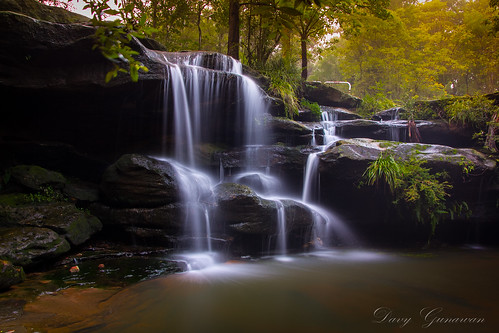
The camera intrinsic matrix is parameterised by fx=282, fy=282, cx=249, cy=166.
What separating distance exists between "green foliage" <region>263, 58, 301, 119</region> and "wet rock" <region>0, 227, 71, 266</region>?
23.1 feet

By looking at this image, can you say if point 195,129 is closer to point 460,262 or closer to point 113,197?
point 113,197

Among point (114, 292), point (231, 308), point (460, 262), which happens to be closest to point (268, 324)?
point (231, 308)

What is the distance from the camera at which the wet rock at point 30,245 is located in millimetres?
4070

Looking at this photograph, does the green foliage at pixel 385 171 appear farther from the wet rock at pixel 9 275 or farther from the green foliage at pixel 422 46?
the green foliage at pixel 422 46

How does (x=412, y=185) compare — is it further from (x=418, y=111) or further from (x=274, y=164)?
(x=418, y=111)

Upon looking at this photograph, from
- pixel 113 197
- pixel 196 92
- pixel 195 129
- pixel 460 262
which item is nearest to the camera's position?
pixel 460 262

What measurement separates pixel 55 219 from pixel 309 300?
457cm

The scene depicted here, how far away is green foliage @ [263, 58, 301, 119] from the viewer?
30.6 ft

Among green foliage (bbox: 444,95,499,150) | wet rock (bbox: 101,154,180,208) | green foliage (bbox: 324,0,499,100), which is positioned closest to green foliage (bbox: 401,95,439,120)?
green foliage (bbox: 444,95,499,150)

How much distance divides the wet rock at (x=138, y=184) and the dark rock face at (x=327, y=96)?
27.3 feet

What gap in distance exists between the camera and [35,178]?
578cm

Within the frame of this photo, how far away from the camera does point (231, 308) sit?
10.6 ft

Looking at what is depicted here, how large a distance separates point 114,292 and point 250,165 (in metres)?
4.67

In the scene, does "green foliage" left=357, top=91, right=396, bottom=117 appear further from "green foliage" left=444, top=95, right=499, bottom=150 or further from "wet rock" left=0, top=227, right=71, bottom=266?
"wet rock" left=0, top=227, right=71, bottom=266
